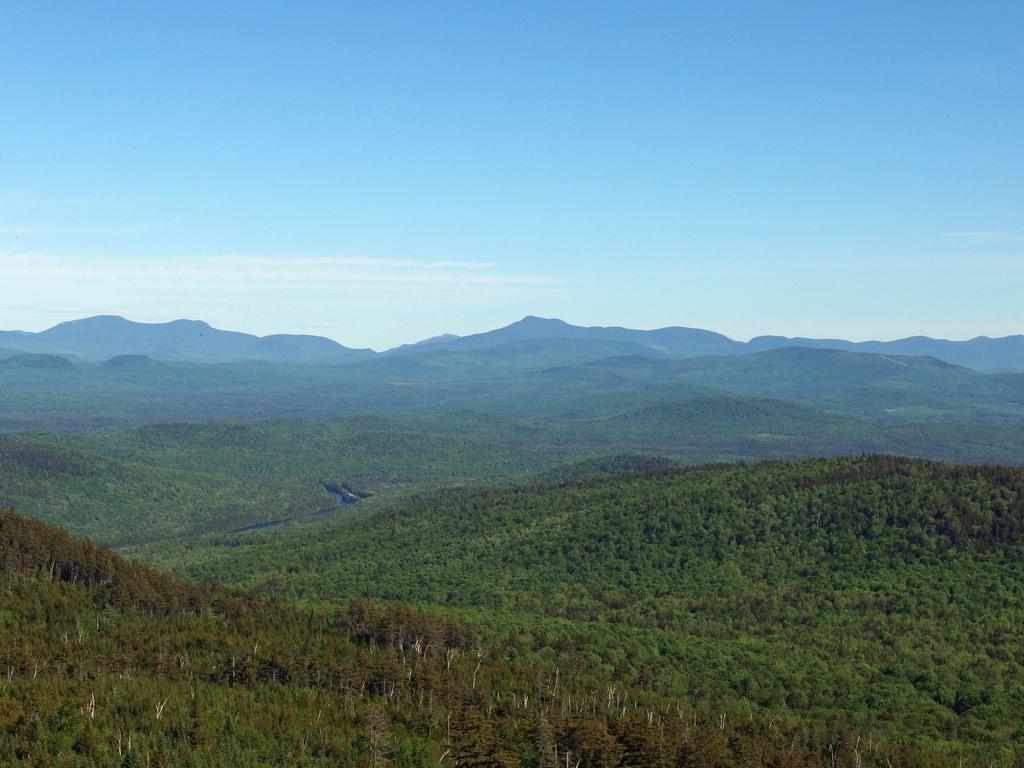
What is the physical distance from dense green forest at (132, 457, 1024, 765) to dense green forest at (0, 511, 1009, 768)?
1079 cm

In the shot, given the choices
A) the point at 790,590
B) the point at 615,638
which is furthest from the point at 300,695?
the point at 790,590

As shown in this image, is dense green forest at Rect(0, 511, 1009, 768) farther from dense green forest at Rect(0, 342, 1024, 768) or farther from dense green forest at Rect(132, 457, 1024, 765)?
dense green forest at Rect(132, 457, 1024, 765)

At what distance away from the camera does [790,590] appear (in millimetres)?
157875

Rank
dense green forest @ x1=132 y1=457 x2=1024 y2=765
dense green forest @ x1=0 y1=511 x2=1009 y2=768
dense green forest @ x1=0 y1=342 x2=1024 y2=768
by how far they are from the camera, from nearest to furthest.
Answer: dense green forest @ x1=0 y1=511 x2=1009 y2=768
dense green forest @ x1=0 y1=342 x2=1024 y2=768
dense green forest @ x1=132 y1=457 x2=1024 y2=765

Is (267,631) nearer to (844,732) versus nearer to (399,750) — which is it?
(399,750)

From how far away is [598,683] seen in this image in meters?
108

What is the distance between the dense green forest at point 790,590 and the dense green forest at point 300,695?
10791mm

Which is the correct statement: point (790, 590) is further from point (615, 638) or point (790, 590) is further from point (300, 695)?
point (300, 695)

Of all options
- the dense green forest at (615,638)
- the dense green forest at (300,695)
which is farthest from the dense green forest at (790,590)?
the dense green forest at (300,695)

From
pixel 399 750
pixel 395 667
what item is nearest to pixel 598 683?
pixel 395 667

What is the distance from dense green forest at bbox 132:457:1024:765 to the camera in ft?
369

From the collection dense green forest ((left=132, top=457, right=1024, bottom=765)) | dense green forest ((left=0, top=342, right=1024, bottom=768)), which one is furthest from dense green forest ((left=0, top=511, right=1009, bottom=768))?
dense green forest ((left=132, top=457, right=1024, bottom=765))

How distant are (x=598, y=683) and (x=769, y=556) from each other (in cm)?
7572

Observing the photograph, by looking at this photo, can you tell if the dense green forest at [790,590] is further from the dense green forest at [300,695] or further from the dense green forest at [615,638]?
the dense green forest at [300,695]
